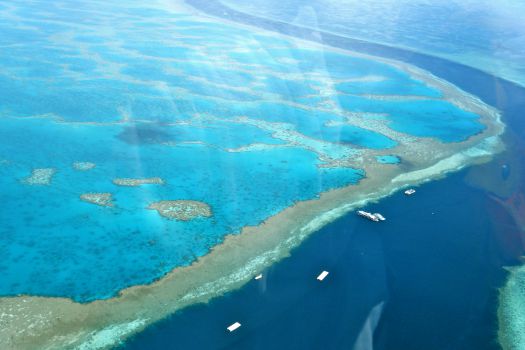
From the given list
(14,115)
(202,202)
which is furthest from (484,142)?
(14,115)

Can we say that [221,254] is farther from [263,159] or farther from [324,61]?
[324,61]

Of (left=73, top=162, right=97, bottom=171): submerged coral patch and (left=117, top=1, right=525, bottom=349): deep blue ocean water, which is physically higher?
(left=117, top=1, right=525, bottom=349): deep blue ocean water

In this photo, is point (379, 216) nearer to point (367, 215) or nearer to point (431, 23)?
point (367, 215)

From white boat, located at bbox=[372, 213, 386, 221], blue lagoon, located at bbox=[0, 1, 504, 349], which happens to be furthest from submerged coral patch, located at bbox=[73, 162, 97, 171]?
white boat, located at bbox=[372, 213, 386, 221]

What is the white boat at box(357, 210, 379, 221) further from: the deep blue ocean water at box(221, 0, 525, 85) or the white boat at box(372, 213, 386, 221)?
the deep blue ocean water at box(221, 0, 525, 85)

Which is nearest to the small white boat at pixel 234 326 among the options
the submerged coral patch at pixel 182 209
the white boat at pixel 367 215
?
the submerged coral patch at pixel 182 209

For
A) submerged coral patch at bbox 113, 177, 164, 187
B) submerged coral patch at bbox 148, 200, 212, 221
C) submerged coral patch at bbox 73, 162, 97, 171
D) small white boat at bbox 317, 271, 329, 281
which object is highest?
small white boat at bbox 317, 271, 329, 281
